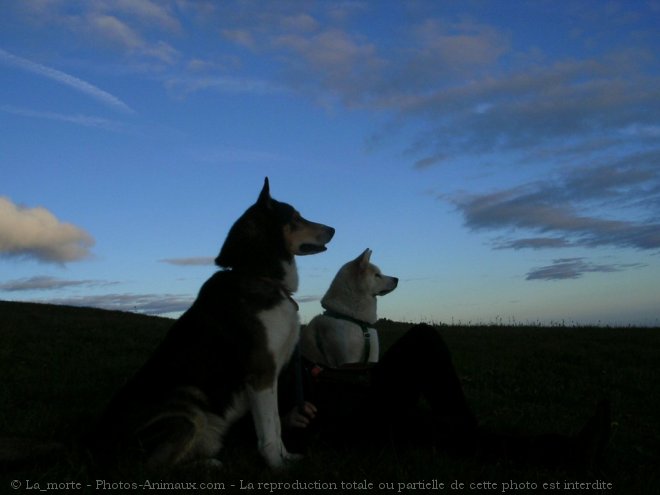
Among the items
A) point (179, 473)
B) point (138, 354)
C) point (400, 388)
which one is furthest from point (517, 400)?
point (138, 354)

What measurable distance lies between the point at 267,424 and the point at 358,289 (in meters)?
3.72

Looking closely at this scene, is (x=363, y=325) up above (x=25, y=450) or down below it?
above

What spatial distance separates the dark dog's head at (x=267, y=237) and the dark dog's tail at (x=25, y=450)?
190 centimetres

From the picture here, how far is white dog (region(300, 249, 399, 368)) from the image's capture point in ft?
24.6

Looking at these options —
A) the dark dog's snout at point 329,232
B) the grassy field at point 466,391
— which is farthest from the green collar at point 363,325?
the dark dog's snout at point 329,232

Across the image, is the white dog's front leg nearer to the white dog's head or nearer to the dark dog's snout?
the dark dog's snout

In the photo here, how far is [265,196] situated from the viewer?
221 inches

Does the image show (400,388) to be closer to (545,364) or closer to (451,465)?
(451,465)

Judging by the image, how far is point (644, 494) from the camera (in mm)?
4332

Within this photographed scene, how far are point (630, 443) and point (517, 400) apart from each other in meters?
2.55

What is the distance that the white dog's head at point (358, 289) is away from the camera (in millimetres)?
8102

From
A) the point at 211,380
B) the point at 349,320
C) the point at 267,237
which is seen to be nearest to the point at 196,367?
the point at 211,380

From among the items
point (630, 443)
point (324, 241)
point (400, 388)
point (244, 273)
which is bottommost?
point (630, 443)

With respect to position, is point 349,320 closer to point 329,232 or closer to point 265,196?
point 329,232
